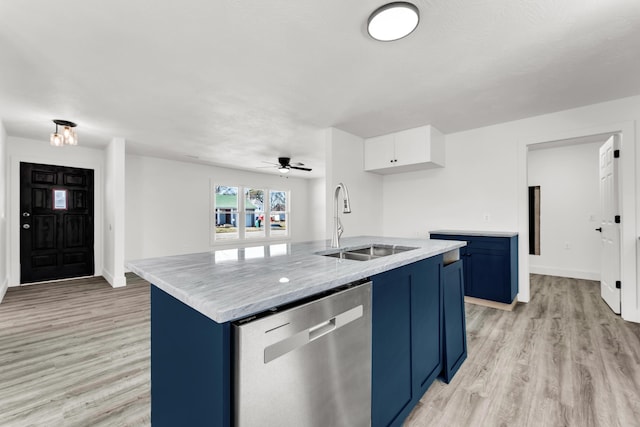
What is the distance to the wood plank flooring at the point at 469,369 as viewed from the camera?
168 cm

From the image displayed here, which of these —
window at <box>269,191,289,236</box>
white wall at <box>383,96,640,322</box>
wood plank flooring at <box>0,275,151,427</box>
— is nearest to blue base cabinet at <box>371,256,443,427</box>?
wood plank flooring at <box>0,275,151,427</box>

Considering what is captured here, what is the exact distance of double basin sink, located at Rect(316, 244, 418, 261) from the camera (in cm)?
200

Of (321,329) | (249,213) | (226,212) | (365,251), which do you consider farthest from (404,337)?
(249,213)

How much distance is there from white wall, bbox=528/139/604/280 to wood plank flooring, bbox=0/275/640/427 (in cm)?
155

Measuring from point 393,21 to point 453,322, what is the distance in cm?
208

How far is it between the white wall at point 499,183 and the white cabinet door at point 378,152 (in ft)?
2.05

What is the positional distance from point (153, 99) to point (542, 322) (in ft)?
15.5

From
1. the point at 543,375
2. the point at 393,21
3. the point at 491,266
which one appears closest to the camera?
the point at 393,21

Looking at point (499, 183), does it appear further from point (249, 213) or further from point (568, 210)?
point (249, 213)

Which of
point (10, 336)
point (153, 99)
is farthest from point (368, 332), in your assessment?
point (10, 336)

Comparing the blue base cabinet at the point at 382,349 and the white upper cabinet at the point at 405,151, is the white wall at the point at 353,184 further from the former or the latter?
the blue base cabinet at the point at 382,349

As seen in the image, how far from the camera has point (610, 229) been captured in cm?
338

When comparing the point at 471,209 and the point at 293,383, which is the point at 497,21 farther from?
the point at 471,209

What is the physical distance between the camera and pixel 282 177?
8352mm
